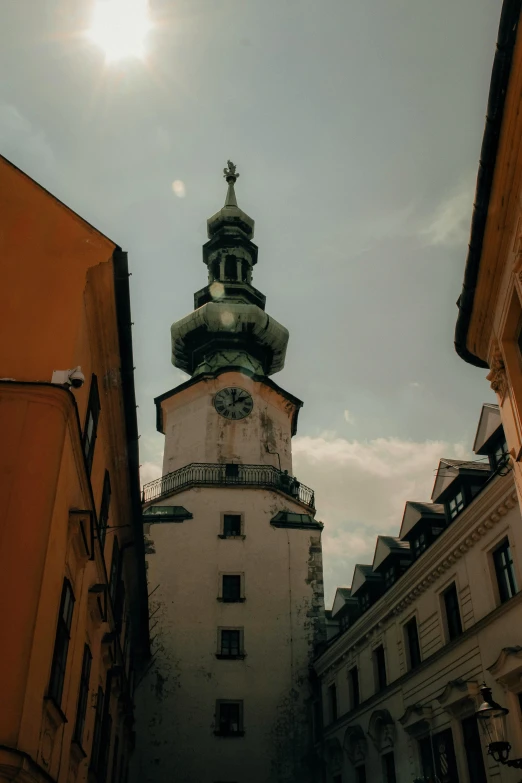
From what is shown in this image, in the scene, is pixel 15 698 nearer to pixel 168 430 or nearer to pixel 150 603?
pixel 150 603

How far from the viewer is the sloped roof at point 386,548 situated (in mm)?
23203

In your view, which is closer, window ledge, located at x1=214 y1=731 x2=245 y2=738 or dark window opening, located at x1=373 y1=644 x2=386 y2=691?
dark window opening, located at x1=373 y1=644 x2=386 y2=691

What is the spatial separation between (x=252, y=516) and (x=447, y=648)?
16.5 metres

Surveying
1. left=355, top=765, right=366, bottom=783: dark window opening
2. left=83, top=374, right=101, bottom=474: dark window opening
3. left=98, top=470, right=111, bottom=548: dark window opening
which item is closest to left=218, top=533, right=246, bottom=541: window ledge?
left=355, top=765, right=366, bottom=783: dark window opening

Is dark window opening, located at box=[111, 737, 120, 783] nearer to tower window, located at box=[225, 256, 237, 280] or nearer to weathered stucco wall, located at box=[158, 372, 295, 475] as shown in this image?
weathered stucco wall, located at box=[158, 372, 295, 475]

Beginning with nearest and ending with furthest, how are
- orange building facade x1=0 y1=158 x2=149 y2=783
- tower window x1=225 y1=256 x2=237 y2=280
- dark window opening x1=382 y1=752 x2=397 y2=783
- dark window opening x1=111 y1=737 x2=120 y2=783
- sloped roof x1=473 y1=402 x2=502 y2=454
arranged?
1. orange building facade x1=0 y1=158 x2=149 y2=783
2. sloped roof x1=473 y1=402 x2=502 y2=454
3. dark window opening x1=111 y1=737 x2=120 y2=783
4. dark window opening x1=382 y1=752 x2=397 y2=783
5. tower window x1=225 y1=256 x2=237 y2=280

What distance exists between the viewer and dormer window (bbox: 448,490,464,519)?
61.6 feet

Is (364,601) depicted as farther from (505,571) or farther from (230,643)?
(505,571)

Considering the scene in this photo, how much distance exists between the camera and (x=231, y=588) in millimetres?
31000

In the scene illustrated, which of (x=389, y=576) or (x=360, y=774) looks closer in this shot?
(x=360, y=774)

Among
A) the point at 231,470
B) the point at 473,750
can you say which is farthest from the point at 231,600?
the point at 473,750

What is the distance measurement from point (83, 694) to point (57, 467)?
5.74 metres

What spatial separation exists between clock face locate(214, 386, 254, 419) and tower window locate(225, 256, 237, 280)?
10568 millimetres

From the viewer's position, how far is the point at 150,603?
99.0 ft
